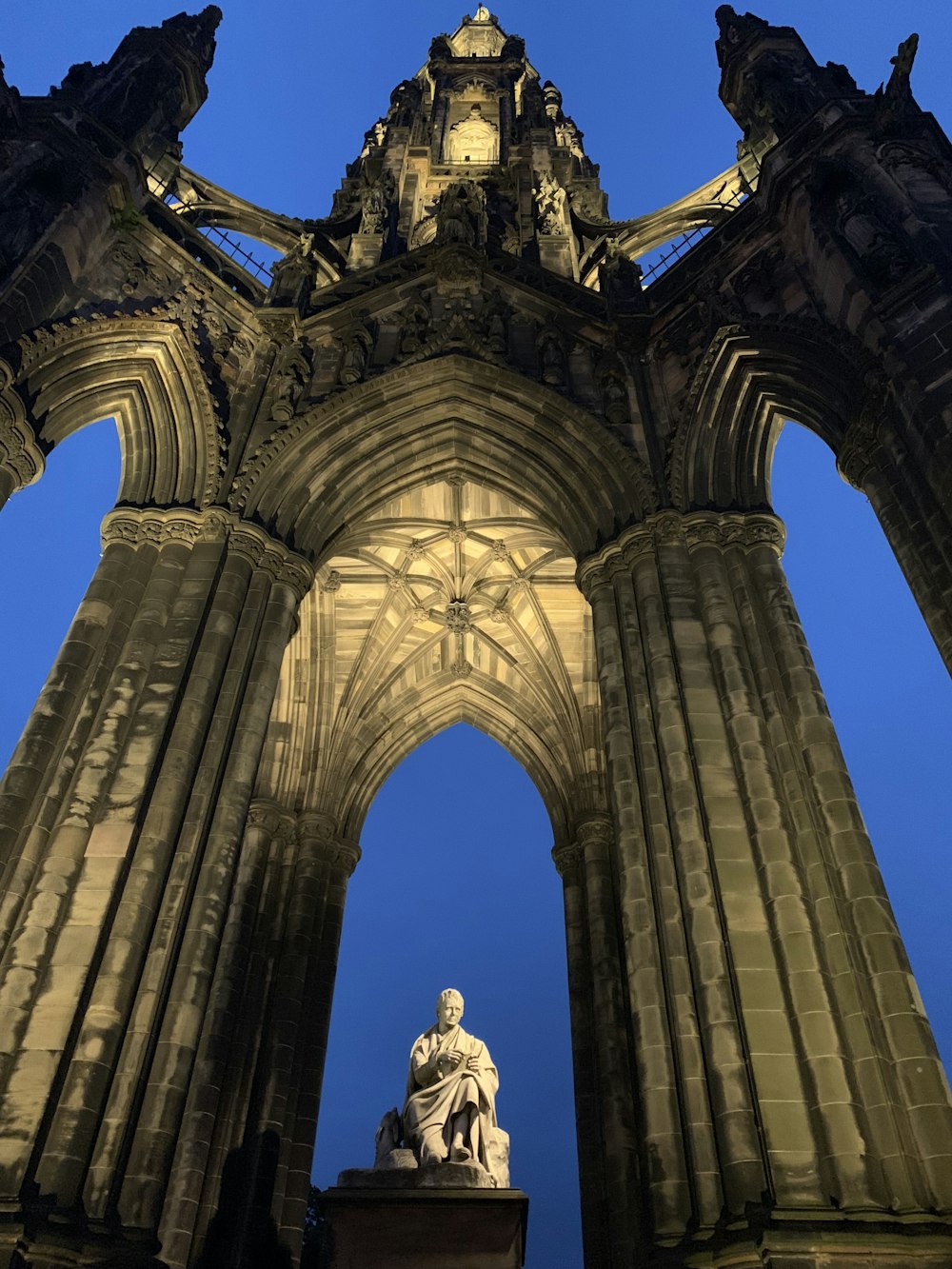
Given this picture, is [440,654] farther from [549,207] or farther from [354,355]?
[549,207]

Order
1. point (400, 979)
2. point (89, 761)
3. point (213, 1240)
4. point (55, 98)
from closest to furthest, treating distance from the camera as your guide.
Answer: point (89, 761)
point (213, 1240)
point (55, 98)
point (400, 979)

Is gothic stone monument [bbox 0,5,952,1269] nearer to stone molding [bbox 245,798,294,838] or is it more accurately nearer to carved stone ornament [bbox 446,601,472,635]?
carved stone ornament [bbox 446,601,472,635]

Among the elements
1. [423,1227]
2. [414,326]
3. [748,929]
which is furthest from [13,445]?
[748,929]

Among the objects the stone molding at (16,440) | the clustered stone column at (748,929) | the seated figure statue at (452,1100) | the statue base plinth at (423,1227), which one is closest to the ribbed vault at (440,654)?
the stone molding at (16,440)

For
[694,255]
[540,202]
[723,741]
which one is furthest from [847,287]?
[540,202]

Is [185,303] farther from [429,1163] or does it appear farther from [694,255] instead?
[429,1163]

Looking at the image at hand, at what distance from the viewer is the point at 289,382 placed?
13.6 metres

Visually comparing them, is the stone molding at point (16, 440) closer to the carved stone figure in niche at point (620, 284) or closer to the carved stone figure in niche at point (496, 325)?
the carved stone figure in niche at point (496, 325)

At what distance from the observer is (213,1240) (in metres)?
10.9

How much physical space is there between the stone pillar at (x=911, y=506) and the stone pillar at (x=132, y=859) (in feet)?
20.5

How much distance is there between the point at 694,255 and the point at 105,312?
7.96 m

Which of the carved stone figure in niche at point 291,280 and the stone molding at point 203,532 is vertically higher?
the carved stone figure in niche at point 291,280

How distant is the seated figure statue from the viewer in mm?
8258

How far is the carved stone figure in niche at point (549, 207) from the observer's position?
20953 millimetres
